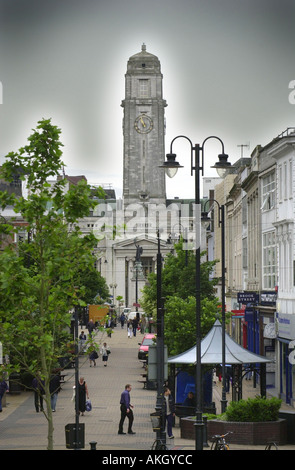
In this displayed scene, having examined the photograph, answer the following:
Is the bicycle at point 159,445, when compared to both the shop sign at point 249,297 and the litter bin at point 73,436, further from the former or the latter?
the shop sign at point 249,297

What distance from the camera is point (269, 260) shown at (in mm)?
51875

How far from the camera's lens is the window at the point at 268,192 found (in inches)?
1988

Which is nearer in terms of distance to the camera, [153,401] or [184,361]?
[184,361]

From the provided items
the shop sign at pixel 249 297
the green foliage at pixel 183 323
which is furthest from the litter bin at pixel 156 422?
the shop sign at pixel 249 297

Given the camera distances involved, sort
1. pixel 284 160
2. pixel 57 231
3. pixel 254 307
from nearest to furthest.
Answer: pixel 57 231, pixel 284 160, pixel 254 307

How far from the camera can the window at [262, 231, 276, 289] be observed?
5047cm

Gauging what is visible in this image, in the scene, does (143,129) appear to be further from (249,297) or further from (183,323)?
(183,323)

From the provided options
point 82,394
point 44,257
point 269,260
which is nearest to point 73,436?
point 44,257

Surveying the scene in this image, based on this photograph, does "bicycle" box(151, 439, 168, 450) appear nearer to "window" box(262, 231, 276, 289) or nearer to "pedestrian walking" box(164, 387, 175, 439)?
"pedestrian walking" box(164, 387, 175, 439)

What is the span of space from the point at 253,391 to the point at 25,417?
14900 millimetres

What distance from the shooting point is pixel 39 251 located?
71.9 feet

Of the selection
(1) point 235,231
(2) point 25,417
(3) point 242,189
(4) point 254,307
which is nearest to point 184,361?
(2) point 25,417

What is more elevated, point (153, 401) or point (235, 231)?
point (235, 231)
